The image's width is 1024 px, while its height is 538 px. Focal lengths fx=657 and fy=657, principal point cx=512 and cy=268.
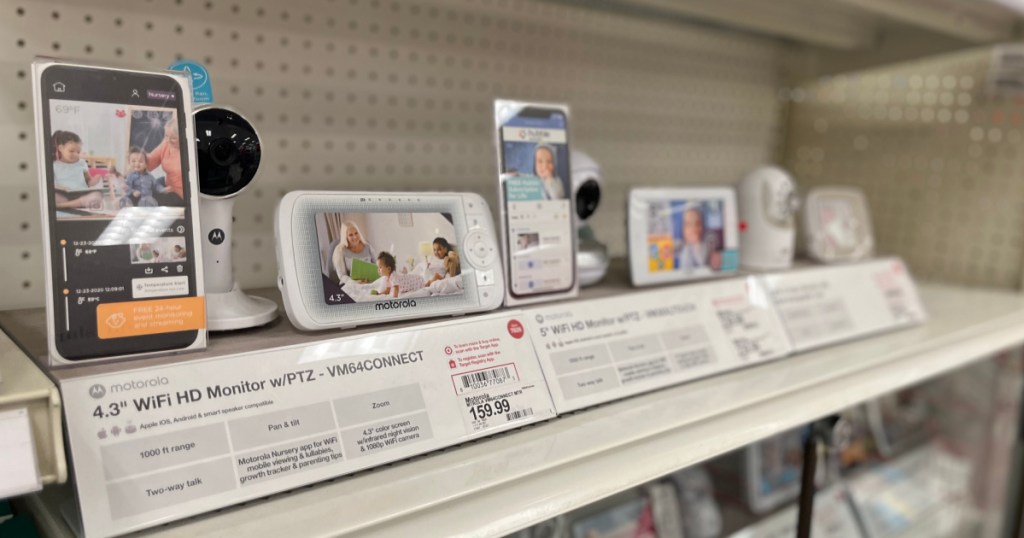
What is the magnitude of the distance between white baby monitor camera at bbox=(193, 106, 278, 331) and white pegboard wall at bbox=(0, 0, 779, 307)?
88 millimetres

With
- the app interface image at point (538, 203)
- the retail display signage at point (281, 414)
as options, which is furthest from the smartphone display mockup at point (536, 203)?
the retail display signage at point (281, 414)

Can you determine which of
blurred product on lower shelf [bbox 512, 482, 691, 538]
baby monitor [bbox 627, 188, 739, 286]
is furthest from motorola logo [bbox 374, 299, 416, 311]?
blurred product on lower shelf [bbox 512, 482, 691, 538]

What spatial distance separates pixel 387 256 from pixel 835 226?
947 mm

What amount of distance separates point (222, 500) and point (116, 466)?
8cm

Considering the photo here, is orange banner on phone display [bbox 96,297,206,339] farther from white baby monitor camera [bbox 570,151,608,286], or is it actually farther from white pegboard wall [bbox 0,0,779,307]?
white baby monitor camera [bbox 570,151,608,286]

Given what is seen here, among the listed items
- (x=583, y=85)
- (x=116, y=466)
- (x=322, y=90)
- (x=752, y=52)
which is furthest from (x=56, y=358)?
(x=752, y=52)

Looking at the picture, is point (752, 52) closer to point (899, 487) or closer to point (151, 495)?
point (899, 487)

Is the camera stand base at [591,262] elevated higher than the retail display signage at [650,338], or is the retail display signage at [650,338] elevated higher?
the camera stand base at [591,262]

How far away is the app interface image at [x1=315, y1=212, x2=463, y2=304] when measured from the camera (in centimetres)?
70

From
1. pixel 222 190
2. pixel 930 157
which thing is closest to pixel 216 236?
pixel 222 190

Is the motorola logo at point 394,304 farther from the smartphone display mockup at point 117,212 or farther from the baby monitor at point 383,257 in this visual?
the smartphone display mockup at point 117,212

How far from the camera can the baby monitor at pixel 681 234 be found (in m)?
0.98

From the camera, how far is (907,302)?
1247 millimetres

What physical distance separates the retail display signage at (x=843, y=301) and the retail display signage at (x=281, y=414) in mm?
529
